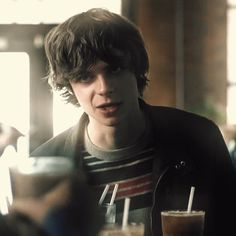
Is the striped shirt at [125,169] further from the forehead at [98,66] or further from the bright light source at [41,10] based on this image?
the bright light source at [41,10]

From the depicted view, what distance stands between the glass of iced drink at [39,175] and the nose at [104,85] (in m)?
0.41

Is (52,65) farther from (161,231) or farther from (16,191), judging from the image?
(16,191)

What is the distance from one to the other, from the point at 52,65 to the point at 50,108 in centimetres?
134

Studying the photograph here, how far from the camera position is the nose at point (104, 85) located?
92 centimetres

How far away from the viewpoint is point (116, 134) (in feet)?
3.33

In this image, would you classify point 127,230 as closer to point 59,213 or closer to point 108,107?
point 108,107

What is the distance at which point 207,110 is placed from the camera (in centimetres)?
266

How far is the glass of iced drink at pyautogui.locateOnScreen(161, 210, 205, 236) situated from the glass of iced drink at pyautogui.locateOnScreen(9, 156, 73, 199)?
1.24 ft

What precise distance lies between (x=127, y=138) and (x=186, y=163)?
120mm

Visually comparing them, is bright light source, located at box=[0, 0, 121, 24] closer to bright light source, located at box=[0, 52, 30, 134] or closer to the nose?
bright light source, located at box=[0, 52, 30, 134]

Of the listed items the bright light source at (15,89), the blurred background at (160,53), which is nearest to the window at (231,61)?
the blurred background at (160,53)

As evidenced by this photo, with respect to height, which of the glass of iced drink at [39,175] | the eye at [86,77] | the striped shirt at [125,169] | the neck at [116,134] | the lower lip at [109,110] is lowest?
→ the striped shirt at [125,169]

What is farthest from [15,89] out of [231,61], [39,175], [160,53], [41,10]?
[39,175]

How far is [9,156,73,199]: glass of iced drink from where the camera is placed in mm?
429
